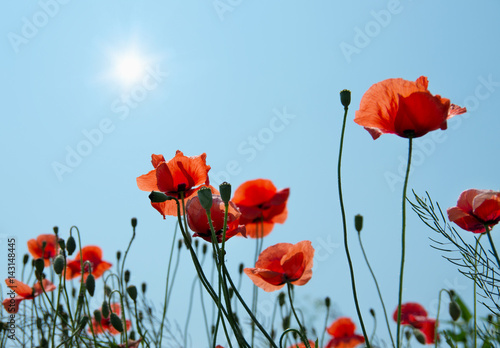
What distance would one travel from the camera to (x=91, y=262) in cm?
295

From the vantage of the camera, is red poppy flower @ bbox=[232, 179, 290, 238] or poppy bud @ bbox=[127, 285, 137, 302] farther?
red poppy flower @ bbox=[232, 179, 290, 238]

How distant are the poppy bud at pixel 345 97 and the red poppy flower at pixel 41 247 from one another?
7.79ft

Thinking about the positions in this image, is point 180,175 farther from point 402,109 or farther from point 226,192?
point 402,109

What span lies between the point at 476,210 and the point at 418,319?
1.53m

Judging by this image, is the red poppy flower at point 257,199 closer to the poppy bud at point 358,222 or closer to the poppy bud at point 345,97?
the poppy bud at point 358,222

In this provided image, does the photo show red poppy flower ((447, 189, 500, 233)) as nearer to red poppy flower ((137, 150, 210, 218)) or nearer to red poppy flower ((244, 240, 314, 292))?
red poppy flower ((244, 240, 314, 292))

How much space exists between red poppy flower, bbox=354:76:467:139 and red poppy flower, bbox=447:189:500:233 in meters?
0.22

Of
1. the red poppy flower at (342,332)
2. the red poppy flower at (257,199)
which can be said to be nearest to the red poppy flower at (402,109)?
the red poppy flower at (257,199)

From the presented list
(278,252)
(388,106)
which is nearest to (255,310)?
(278,252)

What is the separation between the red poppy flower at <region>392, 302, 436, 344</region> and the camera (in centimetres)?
241

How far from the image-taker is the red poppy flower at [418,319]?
2408 millimetres

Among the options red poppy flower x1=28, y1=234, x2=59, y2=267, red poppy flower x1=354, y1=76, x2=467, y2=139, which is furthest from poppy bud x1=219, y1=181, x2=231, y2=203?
red poppy flower x1=28, y1=234, x2=59, y2=267

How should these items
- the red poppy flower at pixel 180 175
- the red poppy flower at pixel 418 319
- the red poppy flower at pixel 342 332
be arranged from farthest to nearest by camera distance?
the red poppy flower at pixel 342 332, the red poppy flower at pixel 418 319, the red poppy flower at pixel 180 175

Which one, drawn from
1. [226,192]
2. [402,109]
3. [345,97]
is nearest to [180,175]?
[226,192]
